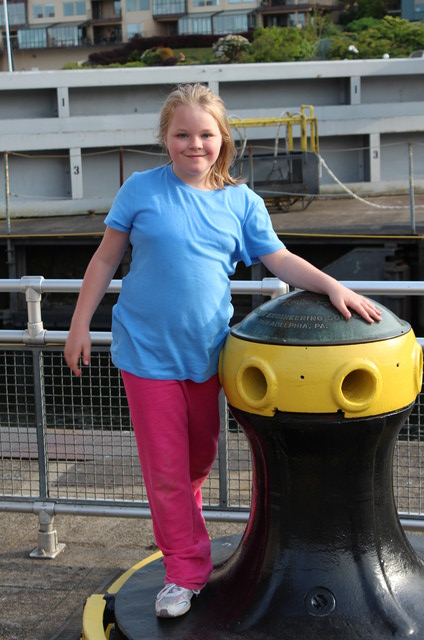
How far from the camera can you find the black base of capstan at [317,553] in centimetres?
302

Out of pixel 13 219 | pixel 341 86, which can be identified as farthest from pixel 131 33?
pixel 13 219

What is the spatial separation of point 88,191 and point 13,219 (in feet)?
13.1

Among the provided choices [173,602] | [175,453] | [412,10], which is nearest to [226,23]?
[412,10]

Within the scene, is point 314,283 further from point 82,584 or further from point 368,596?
point 82,584

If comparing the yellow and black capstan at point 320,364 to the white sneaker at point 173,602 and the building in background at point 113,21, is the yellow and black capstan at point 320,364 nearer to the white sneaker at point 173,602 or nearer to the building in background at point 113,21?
the white sneaker at point 173,602

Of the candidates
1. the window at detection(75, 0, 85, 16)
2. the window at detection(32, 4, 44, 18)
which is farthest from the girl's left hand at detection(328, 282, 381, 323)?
the window at detection(32, 4, 44, 18)

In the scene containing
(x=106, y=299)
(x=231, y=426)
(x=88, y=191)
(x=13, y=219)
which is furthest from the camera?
(x=88, y=191)

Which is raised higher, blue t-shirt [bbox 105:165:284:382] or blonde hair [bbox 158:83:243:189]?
blonde hair [bbox 158:83:243:189]

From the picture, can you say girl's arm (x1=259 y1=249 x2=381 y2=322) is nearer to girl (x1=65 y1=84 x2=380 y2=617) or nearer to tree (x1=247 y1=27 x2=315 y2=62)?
girl (x1=65 y1=84 x2=380 y2=617)

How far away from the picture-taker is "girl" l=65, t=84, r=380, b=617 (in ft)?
10.1

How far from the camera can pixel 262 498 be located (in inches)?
127

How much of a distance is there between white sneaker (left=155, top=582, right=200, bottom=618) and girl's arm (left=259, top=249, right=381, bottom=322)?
109 centimetres

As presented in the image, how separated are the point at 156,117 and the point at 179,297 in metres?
32.7

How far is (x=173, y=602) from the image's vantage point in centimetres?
320
